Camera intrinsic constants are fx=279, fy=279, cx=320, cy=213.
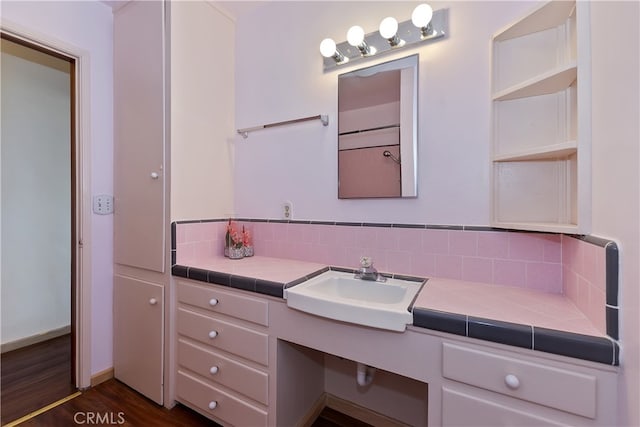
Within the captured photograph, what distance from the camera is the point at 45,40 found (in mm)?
1566

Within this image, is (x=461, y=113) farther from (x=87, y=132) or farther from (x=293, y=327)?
(x=87, y=132)

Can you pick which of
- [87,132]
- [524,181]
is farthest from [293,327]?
[87,132]

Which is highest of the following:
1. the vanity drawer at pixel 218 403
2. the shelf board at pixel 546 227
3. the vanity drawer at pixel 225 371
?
the shelf board at pixel 546 227

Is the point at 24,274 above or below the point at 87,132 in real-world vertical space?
below

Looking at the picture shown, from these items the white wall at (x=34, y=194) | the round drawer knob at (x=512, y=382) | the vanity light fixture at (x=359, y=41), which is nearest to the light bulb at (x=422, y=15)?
the vanity light fixture at (x=359, y=41)

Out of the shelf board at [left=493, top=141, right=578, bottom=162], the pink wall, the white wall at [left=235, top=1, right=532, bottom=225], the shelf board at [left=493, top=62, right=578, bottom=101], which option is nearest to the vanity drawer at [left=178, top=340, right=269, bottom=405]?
the pink wall

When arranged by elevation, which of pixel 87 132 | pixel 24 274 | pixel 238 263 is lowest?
pixel 24 274

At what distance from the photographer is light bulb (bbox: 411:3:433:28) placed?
1272 mm

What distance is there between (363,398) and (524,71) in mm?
1728

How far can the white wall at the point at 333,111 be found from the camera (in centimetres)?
126

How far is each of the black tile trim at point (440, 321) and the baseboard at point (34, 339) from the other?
300 cm

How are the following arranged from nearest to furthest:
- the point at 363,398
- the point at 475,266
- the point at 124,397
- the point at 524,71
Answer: the point at 524,71, the point at 475,266, the point at 363,398, the point at 124,397

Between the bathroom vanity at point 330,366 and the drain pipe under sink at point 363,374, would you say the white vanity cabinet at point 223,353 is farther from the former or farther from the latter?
the drain pipe under sink at point 363,374
